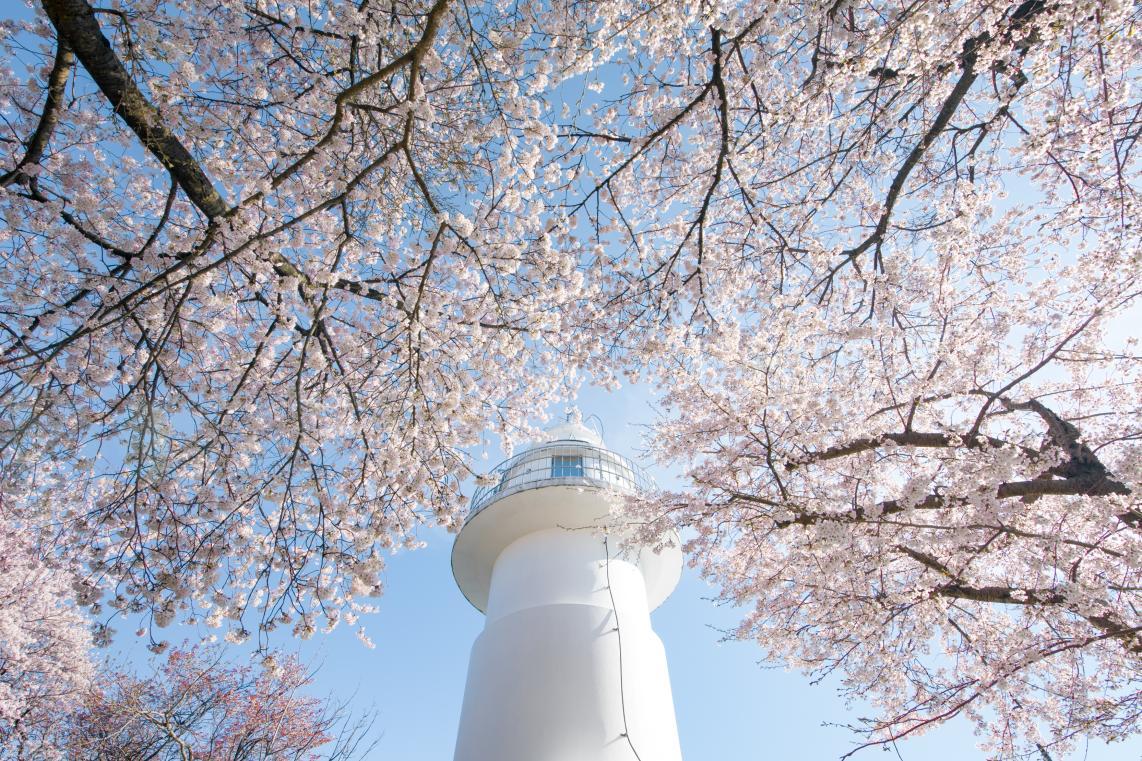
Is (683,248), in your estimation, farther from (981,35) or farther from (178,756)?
(178,756)

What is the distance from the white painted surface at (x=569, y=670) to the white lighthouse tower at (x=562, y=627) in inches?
0.5

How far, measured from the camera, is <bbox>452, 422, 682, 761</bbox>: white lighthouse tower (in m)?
6.71

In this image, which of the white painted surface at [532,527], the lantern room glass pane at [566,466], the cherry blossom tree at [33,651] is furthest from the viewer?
the cherry blossom tree at [33,651]

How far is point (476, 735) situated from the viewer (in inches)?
275

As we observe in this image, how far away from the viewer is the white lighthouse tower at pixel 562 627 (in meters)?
6.71

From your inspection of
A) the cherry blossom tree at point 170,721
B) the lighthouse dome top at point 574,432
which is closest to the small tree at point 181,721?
the cherry blossom tree at point 170,721

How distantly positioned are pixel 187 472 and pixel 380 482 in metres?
1.45

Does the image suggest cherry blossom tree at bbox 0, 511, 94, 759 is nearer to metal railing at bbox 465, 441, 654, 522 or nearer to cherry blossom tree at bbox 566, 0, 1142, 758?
metal railing at bbox 465, 441, 654, 522

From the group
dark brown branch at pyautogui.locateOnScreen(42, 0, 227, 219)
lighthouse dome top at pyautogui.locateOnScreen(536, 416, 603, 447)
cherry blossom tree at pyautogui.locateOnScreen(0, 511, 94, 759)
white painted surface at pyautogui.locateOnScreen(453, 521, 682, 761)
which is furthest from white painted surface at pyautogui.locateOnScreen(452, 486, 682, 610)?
cherry blossom tree at pyautogui.locateOnScreen(0, 511, 94, 759)

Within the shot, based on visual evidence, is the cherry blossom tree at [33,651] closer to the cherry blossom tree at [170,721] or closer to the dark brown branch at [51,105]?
the cherry blossom tree at [170,721]

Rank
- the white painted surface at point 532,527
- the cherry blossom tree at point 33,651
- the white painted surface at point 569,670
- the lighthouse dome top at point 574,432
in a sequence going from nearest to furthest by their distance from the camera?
1. the white painted surface at point 569,670
2. the white painted surface at point 532,527
3. the cherry blossom tree at point 33,651
4. the lighthouse dome top at point 574,432

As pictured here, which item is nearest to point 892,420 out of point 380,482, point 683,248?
point 683,248

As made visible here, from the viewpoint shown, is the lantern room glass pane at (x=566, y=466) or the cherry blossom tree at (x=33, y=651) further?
the cherry blossom tree at (x=33, y=651)

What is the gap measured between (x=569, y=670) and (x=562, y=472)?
315 centimetres
